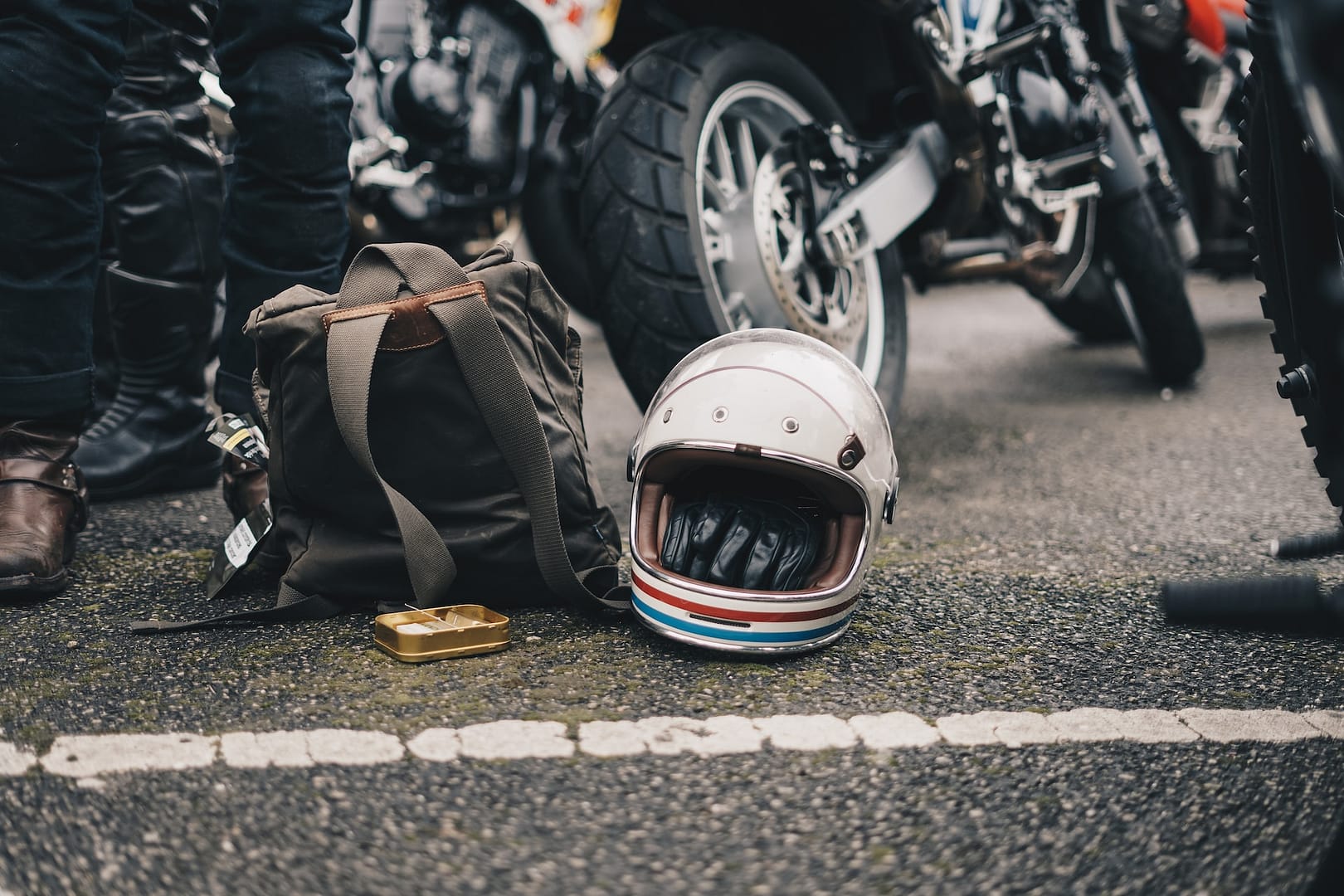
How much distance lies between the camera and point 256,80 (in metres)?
1.69

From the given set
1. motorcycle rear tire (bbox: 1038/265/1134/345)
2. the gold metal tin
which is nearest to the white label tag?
the gold metal tin

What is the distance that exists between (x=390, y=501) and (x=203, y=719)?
34 centimetres

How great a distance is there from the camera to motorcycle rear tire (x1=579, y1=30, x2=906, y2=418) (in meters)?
1.96

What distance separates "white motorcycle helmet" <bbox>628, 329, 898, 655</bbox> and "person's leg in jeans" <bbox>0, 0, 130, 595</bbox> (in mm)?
820

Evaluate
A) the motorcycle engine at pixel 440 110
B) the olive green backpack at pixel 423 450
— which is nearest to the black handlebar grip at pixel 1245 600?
the olive green backpack at pixel 423 450

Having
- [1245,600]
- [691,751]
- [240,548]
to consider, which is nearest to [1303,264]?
[1245,600]

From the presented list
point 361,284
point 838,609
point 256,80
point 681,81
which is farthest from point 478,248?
point 838,609

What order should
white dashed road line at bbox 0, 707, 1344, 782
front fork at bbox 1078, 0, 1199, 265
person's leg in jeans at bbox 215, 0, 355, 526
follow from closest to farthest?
1. white dashed road line at bbox 0, 707, 1344, 782
2. person's leg in jeans at bbox 215, 0, 355, 526
3. front fork at bbox 1078, 0, 1199, 265

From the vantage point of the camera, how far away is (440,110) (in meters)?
3.50

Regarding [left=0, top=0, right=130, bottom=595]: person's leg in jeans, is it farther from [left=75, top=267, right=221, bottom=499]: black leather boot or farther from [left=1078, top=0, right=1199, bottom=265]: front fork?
[left=1078, top=0, right=1199, bottom=265]: front fork

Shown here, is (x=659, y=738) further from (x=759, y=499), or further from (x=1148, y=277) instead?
(x=1148, y=277)

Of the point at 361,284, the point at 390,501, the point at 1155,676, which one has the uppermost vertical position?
the point at 361,284

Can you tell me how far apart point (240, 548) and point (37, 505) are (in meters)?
0.31

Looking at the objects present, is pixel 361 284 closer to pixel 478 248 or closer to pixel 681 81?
pixel 681 81
